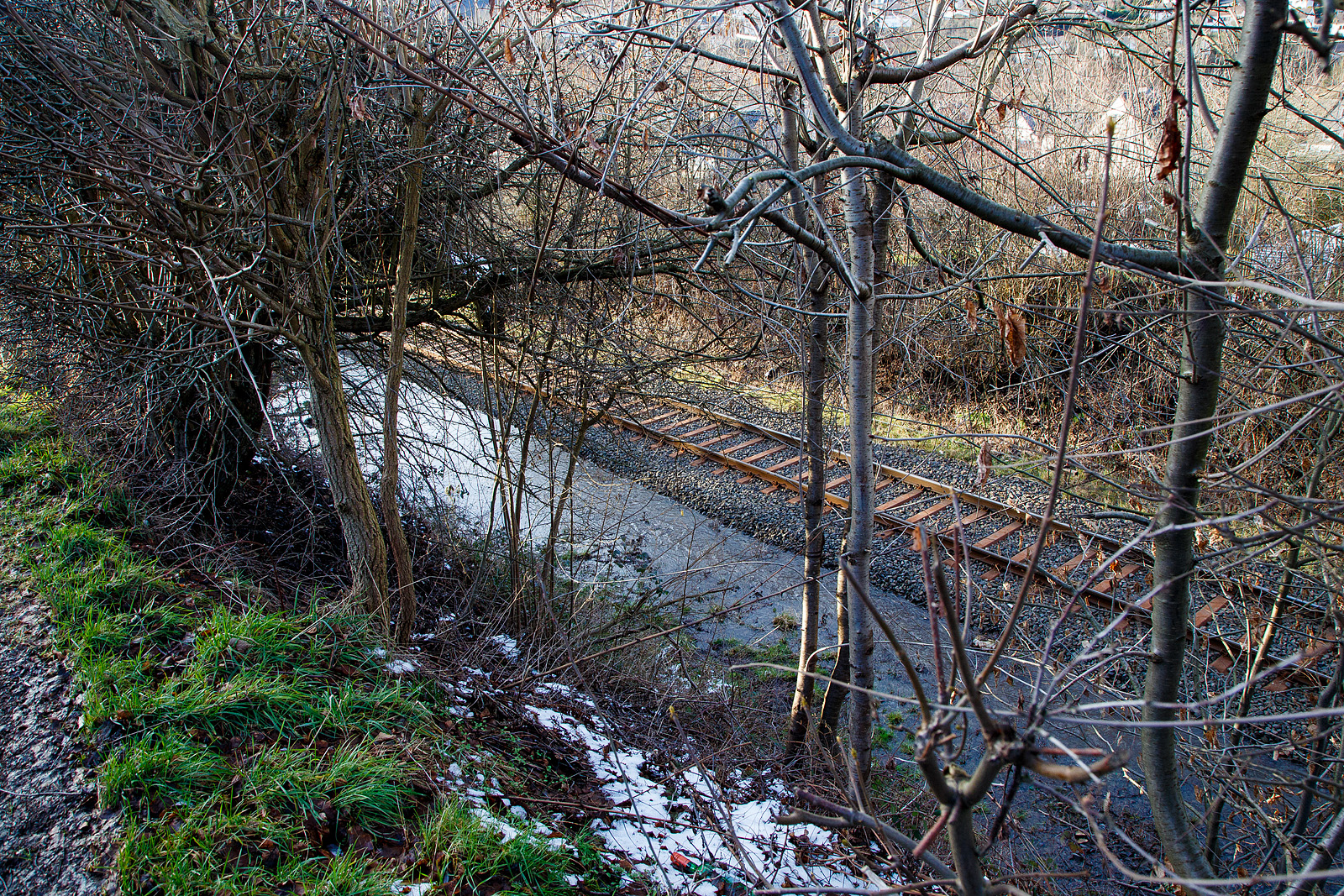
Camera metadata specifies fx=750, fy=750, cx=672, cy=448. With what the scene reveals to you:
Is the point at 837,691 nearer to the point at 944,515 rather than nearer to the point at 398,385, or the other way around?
the point at 398,385

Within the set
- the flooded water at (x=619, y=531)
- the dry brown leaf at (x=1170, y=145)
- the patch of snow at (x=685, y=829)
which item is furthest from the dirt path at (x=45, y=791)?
the dry brown leaf at (x=1170, y=145)

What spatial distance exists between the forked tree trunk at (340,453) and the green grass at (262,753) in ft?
1.84

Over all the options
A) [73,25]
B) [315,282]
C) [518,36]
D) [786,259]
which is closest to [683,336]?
[786,259]

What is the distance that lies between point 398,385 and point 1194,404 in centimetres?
456

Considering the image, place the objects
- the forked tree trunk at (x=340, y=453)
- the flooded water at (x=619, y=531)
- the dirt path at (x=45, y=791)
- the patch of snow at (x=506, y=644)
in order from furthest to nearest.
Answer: the flooded water at (x=619, y=531) → the patch of snow at (x=506, y=644) → the forked tree trunk at (x=340, y=453) → the dirt path at (x=45, y=791)

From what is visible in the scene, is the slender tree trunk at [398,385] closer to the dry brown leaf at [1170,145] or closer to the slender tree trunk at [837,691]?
the slender tree trunk at [837,691]

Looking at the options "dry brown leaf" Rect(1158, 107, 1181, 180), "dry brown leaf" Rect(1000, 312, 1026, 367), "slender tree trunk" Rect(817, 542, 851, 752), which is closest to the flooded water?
"slender tree trunk" Rect(817, 542, 851, 752)

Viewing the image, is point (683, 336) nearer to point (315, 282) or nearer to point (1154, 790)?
point (315, 282)

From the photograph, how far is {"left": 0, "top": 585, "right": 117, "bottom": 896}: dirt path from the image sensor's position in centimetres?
291

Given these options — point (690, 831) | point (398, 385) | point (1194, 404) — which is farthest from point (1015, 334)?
point (398, 385)

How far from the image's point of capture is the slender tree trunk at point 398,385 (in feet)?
16.2

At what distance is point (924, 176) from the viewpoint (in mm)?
2738

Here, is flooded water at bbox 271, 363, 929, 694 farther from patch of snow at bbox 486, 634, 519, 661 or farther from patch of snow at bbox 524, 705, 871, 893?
patch of snow at bbox 524, 705, 871, 893

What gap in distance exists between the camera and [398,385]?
17.1 ft
